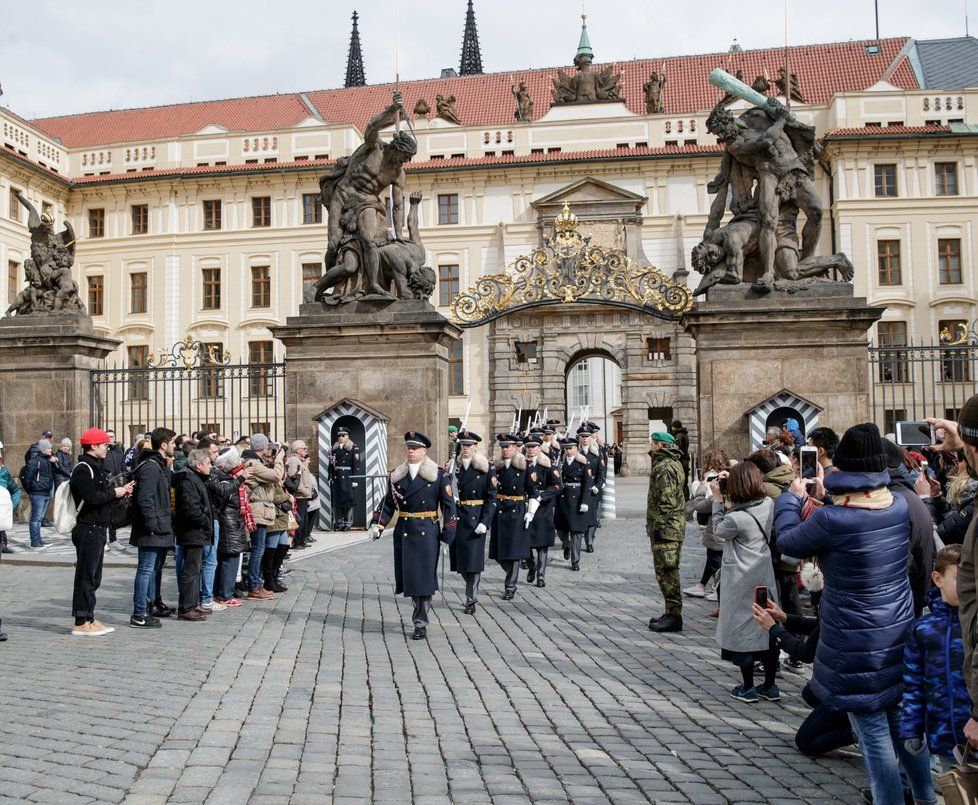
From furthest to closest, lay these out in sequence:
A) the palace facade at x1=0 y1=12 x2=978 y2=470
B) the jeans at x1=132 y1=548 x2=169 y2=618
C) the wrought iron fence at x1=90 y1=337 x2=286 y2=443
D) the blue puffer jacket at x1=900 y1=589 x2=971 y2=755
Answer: the palace facade at x1=0 y1=12 x2=978 y2=470, the wrought iron fence at x1=90 y1=337 x2=286 y2=443, the jeans at x1=132 y1=548 x2=169 y2=618, the blue puffer jacket at x1=900 y1=589 x2=971 y2=755

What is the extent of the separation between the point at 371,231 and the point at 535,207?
86.5 ft

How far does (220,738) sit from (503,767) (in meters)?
1.54

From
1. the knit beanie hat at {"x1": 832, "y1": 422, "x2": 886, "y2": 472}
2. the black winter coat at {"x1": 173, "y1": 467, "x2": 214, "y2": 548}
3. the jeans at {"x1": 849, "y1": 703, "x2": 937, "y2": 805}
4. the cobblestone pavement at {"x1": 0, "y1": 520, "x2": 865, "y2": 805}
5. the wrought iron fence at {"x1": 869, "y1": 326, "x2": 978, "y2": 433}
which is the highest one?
the wrought iron fence at {"x1": 869, "y1": 326, "x2": 978, "y2": 433}

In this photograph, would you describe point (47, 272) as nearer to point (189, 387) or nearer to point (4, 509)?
point (189, 387)

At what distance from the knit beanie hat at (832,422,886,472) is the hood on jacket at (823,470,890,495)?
0.07 feet

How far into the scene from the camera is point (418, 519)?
8984 millimetres

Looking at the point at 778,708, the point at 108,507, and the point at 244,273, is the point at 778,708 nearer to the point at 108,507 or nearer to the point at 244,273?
the point at 108,507

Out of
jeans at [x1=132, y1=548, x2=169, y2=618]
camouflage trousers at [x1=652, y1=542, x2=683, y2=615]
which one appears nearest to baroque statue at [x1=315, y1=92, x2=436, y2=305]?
jeans at [x1=132, y1=548, x2=169, y2=618]

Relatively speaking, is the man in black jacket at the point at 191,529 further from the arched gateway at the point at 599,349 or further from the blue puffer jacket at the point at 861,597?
the arched gateway at the point at 599,349

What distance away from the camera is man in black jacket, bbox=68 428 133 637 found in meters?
8.42

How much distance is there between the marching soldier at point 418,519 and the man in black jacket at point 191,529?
1.57 m

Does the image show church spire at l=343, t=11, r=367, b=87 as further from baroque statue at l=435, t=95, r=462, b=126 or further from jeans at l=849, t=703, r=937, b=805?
jeans at l=849, t=703, r=937, b=805

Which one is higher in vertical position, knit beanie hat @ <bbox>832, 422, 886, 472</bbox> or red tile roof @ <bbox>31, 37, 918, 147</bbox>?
red tile roof @ <bbox>31, 37, 918, 147</bbox>

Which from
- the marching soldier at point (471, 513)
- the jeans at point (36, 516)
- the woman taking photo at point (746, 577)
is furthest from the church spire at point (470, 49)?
the woman taking photo at point (746, 577)
